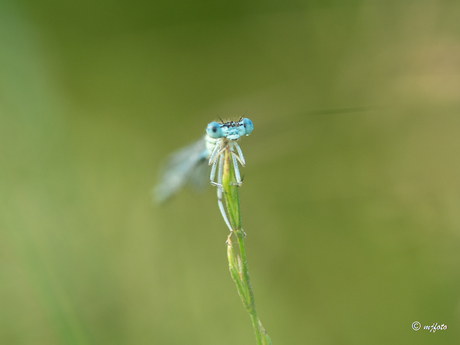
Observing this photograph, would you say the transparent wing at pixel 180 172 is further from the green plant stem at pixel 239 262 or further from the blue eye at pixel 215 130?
the green plant stem at pixel 239 262

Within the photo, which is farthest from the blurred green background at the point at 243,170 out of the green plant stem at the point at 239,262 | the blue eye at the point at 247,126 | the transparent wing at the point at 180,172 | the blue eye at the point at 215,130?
the green plant stem at the point at 239,262

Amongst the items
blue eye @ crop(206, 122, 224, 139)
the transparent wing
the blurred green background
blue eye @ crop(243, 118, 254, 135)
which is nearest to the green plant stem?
blue eye @ crop(206, 122, 224, 139)

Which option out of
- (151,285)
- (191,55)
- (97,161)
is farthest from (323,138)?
(97,161)

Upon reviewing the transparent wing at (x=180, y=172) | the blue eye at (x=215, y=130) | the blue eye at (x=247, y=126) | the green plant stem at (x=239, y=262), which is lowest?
the green plant stem at (x=239, y=262)

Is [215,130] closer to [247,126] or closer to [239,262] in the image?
[247,126]

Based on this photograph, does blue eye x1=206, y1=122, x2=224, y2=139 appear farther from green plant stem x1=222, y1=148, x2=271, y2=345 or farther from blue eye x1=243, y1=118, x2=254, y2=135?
green plant stem x1=222, y1=148, x2=271, y2=345

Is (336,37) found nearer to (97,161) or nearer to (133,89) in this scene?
(133,89)
